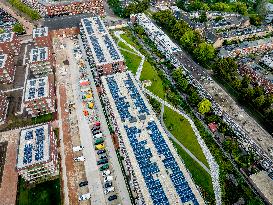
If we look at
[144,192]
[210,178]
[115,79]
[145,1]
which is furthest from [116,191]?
[145,1]

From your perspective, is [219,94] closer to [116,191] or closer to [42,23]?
[116,191]

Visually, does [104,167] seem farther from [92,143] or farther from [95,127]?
[95,127]

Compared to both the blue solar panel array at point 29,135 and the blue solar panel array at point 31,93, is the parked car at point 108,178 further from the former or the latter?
the blue solar panel array at point 31,93

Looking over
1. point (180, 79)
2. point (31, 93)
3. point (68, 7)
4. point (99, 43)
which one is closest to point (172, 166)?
point (180, 79)

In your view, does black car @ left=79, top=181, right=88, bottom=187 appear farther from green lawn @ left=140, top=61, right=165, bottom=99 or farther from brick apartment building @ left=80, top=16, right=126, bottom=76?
brick apartment building @ left=80, top=16, right=126, bottom=76

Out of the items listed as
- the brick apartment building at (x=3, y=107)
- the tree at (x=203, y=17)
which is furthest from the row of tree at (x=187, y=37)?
the brick apartment building at (x=3, y=107)
